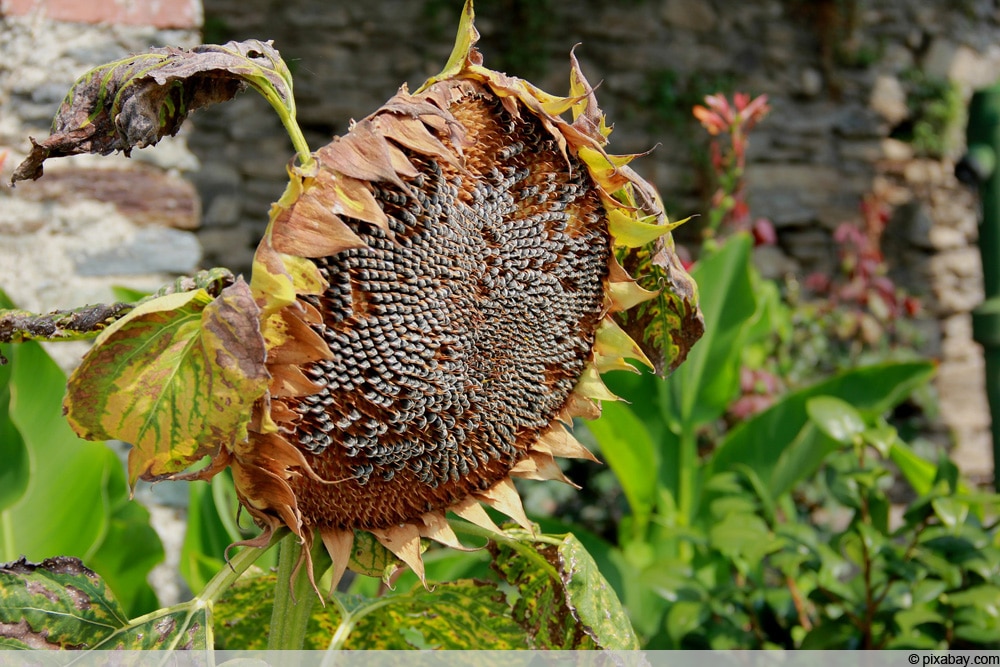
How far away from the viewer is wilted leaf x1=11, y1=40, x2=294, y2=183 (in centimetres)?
60

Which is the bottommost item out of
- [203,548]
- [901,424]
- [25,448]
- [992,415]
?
[901,424]

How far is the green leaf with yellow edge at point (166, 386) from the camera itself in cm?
53

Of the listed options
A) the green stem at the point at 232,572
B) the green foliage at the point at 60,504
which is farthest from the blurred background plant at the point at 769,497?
the green foliage at the point at 60,504

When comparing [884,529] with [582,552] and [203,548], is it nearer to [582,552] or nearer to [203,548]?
[582,552]

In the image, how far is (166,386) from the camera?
0.56 meters

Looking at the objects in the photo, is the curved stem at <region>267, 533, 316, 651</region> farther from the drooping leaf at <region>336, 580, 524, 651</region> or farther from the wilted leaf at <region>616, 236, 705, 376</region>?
the wilted leaf at <region>616, 236, 705, 376</region>

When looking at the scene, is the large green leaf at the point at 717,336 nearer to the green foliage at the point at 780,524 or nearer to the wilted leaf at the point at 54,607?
the green foliage at the point at 780,524

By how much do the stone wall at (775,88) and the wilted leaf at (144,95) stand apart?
3730 millimetres

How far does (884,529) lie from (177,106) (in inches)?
54.0

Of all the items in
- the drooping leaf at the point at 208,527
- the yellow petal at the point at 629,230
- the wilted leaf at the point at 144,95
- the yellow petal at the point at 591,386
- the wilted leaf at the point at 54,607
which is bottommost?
the drooping leaf at the point at 208,527

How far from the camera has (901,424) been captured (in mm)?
4656

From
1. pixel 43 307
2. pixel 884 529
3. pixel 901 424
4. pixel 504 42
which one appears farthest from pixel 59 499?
pixel 901 424

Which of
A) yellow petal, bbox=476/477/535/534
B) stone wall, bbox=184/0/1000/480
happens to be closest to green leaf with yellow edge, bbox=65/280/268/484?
yellow petal, bbox=476/477/535/534

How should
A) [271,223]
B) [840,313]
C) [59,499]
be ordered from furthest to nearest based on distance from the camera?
[840,313] < [59,499] < [271,223]
